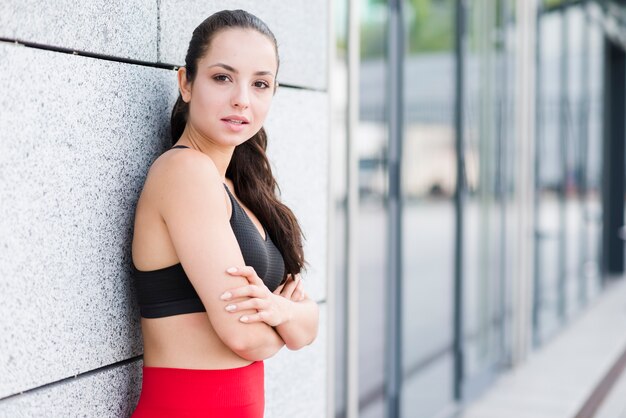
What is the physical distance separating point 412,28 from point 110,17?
132 inches

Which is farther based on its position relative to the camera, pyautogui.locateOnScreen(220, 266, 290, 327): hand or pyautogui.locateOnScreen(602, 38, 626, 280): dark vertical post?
pyautogui.locateOnScreen(602, 38, 626, 280): dark vertical post

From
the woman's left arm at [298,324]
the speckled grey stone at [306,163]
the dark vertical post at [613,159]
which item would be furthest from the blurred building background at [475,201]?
the woman's left arm at [298,324]

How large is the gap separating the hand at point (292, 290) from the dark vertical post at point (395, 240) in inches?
88.4

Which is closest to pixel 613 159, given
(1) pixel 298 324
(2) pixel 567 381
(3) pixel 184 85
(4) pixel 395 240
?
(2) pixel 567 381

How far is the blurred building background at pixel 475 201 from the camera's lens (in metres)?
4.24

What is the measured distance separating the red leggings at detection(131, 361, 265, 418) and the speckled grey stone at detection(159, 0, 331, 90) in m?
0.88

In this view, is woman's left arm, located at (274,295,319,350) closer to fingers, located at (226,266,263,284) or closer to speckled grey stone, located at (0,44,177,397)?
fingers, located at (226,266,263,284)

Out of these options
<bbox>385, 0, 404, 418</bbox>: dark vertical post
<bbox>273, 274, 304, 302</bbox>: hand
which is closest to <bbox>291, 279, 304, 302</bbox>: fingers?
<bbox>273, 274, 304, 302</bbox>: hand

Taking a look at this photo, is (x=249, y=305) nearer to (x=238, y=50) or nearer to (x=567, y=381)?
(x=238, y=50)

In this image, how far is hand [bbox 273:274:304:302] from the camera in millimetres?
2072

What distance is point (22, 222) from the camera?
1.64 meters

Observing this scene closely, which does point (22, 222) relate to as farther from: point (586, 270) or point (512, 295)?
point (586, 270)

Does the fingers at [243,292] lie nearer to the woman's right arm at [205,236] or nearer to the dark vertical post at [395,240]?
the woman's right arm at [205,236]

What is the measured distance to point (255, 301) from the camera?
1.73m
